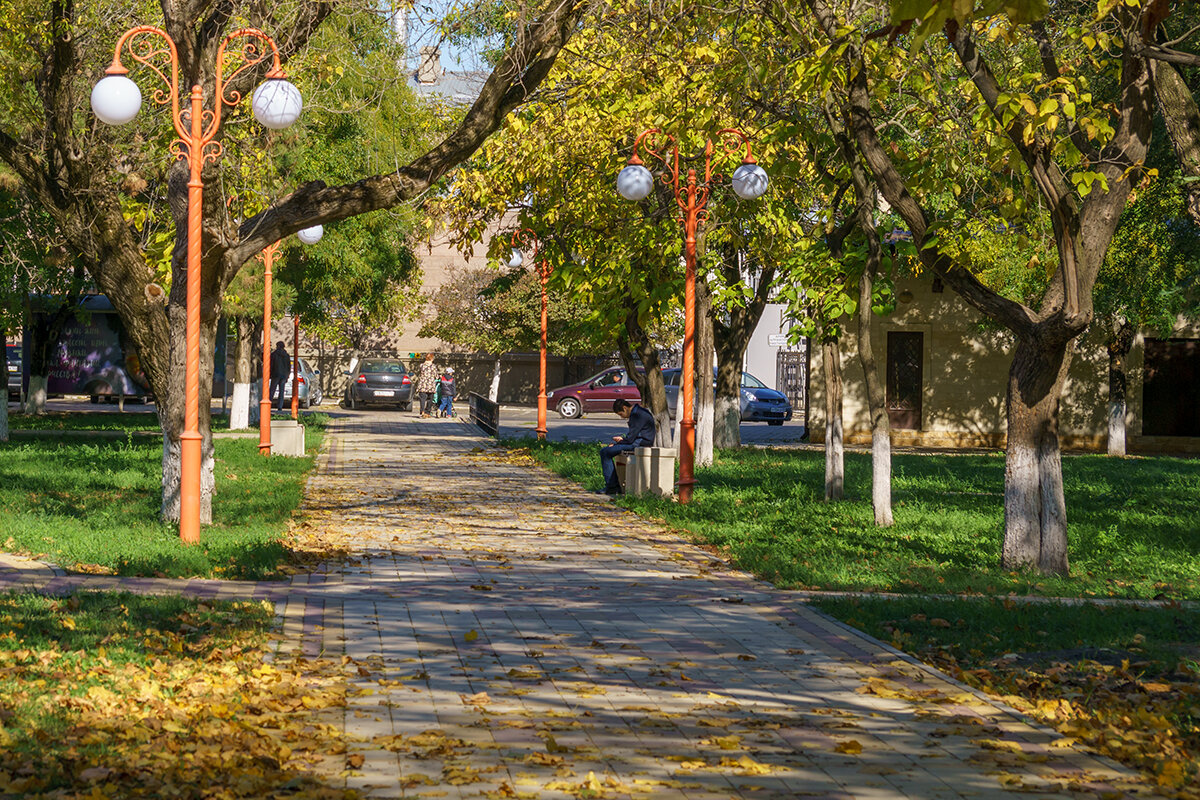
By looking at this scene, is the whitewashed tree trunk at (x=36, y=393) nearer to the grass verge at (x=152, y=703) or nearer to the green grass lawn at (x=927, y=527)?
the green grass lawn at (x=927, y=527)

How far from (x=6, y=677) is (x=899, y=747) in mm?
4080

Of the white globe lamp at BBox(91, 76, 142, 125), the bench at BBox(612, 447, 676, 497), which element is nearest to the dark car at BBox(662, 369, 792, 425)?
the bench at BBox(612, 447, 676, 497)

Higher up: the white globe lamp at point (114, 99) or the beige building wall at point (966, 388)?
the white globe lamp at point (114, 99)

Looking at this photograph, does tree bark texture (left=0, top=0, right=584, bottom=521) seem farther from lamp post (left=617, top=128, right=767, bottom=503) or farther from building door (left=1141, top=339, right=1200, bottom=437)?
building door (left=1141, top=339, right=1200, bottom=437)

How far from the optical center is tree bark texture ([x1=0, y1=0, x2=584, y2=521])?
11.7 m

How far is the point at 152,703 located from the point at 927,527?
9450mm

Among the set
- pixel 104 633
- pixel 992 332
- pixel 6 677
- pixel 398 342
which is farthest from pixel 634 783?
pixel 398 342

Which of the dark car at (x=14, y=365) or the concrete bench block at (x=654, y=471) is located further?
the dark car at (x=14, y=365)

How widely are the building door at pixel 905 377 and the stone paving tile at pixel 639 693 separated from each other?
771 inches

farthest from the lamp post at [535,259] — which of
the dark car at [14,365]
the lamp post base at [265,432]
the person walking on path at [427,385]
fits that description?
the dark car at [14,365]

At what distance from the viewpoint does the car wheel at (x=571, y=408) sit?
Answer: 1641 inches

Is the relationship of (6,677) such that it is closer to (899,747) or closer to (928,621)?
(899,747)

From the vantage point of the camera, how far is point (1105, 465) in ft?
77.3

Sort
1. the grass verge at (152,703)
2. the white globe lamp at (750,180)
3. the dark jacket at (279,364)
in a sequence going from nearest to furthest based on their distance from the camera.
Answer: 1. the grass verge at (152,703)
2. the white globe lamp at (750,180)
3. the dark jacket at (279,364)
